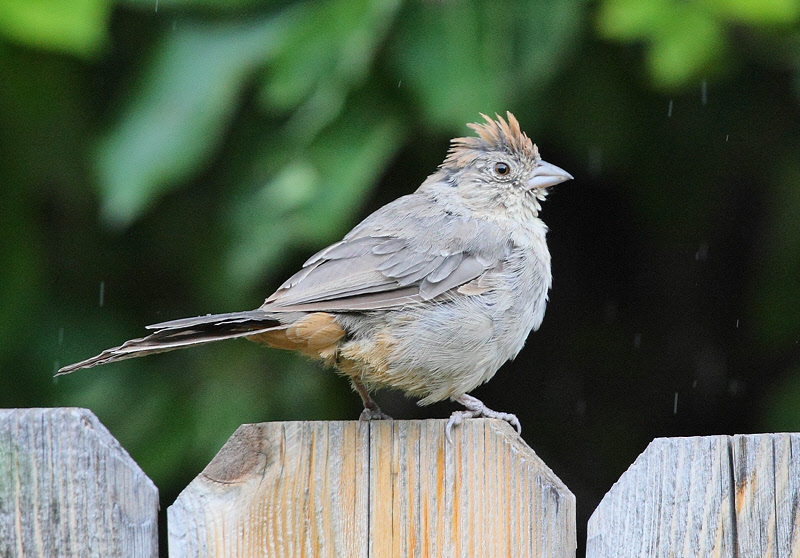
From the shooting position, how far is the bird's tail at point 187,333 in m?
2.18

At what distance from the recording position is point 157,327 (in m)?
2.22

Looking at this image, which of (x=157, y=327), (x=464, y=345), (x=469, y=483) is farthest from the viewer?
(x=464, y=345)

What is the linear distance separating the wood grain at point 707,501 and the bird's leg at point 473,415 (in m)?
0.35

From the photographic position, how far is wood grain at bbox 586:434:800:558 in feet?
5.72

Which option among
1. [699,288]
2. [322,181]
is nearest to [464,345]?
[322,181]

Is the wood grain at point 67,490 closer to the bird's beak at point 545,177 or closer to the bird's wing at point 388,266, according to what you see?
the bird's wing at point 388,266

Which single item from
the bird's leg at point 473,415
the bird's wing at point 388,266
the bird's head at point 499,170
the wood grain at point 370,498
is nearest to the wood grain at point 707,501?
the wood grain at point 370,498

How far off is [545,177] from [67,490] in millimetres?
2709

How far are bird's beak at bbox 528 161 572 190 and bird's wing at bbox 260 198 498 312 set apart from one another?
0.49 m

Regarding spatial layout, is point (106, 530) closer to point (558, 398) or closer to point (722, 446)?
point (722, 446)

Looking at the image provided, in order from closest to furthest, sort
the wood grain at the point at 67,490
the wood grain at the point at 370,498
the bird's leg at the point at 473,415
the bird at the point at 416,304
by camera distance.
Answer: the wood grain at the point at 67,490
the wood grain at the point at 370,498
the bird's leg at the point at 473,415
the bird at the point at 416,304

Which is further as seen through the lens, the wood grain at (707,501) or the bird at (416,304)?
the bird at (416,304)

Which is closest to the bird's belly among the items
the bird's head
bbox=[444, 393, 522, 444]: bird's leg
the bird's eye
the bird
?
the bird

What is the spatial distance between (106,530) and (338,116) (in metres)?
1.99
